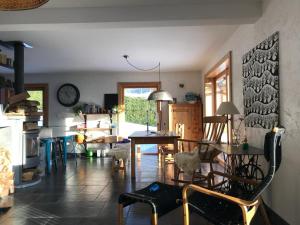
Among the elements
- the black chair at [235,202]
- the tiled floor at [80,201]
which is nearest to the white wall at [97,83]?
the tiled floor at [80,201]

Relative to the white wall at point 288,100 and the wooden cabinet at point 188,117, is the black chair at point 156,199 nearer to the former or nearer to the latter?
the white wall at point 288,100

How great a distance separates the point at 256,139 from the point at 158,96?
2.34 metres

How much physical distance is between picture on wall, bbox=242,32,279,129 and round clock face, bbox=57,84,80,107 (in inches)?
Result: 228

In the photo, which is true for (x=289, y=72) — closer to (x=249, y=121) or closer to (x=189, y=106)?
(x=249, y=121)

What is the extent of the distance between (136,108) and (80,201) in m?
5.15

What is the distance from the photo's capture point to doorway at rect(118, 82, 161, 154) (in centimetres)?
866

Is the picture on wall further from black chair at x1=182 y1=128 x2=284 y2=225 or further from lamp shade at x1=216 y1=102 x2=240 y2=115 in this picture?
black chair at x1=182 y1=128 x2=284 y2=225

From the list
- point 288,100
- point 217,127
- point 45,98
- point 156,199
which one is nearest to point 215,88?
point 217,127

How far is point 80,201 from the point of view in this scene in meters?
3.86

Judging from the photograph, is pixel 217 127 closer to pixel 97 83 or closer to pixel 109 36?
pixel 109 36

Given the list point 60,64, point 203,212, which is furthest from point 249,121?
point 60,64

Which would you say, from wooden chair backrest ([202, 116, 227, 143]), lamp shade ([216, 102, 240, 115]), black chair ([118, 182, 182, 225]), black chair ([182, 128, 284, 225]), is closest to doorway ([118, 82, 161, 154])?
wooden chair backrest ([202, 116, 227, 143])

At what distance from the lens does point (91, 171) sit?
5.95 meters

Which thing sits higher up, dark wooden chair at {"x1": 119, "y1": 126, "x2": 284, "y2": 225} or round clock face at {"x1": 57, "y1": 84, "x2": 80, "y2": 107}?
round clock face at {"x1": 57, "y1": 84, "x2": 80, "y2": 107}
